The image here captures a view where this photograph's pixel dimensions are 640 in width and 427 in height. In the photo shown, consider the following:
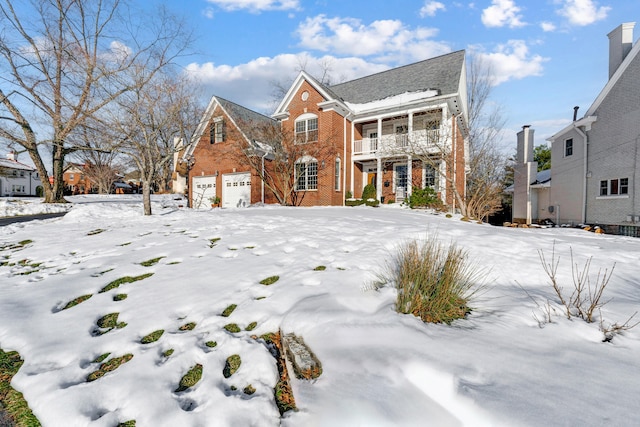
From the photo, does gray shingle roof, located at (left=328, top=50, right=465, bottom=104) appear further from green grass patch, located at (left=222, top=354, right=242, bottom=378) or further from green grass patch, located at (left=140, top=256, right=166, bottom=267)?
green grass patch, located at (left=222, top=354, right=242, bottom=378)

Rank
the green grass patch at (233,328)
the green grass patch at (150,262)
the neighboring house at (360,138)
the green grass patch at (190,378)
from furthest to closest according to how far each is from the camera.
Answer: the neighboring house at (360,138)
the green grass patch at (150,262)
the green grass patch at (233,328)
the green grass patch at (190,378)

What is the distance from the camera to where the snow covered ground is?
171 centimetres

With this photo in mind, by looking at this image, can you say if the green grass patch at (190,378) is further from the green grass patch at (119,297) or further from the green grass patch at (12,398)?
the green grass patch at (119,297)

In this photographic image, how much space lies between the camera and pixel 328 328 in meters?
2.57

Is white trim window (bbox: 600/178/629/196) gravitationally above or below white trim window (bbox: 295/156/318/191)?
below

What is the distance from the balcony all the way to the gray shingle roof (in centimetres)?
264

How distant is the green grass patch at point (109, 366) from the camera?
2.22 meters

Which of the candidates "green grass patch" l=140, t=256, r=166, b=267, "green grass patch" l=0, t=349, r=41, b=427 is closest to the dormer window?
"green grass patch" l=140, t=256, r=166, b=267

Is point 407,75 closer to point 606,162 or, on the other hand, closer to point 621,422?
point 606,162

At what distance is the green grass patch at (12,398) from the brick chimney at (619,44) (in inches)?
822

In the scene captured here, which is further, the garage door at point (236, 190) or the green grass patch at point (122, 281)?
the garage door at point (236, 190)

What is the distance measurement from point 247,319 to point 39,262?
16.1ft

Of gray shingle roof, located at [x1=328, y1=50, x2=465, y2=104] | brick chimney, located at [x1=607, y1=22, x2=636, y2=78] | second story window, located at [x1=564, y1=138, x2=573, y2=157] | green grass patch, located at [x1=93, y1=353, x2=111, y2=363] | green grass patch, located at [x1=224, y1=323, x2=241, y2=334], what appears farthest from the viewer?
second story window, located at [x1=564, y1=138, x2=573, y2=157]

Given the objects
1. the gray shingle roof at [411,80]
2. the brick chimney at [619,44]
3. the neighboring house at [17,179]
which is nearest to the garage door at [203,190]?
the gray shingle roof at [411,80]
